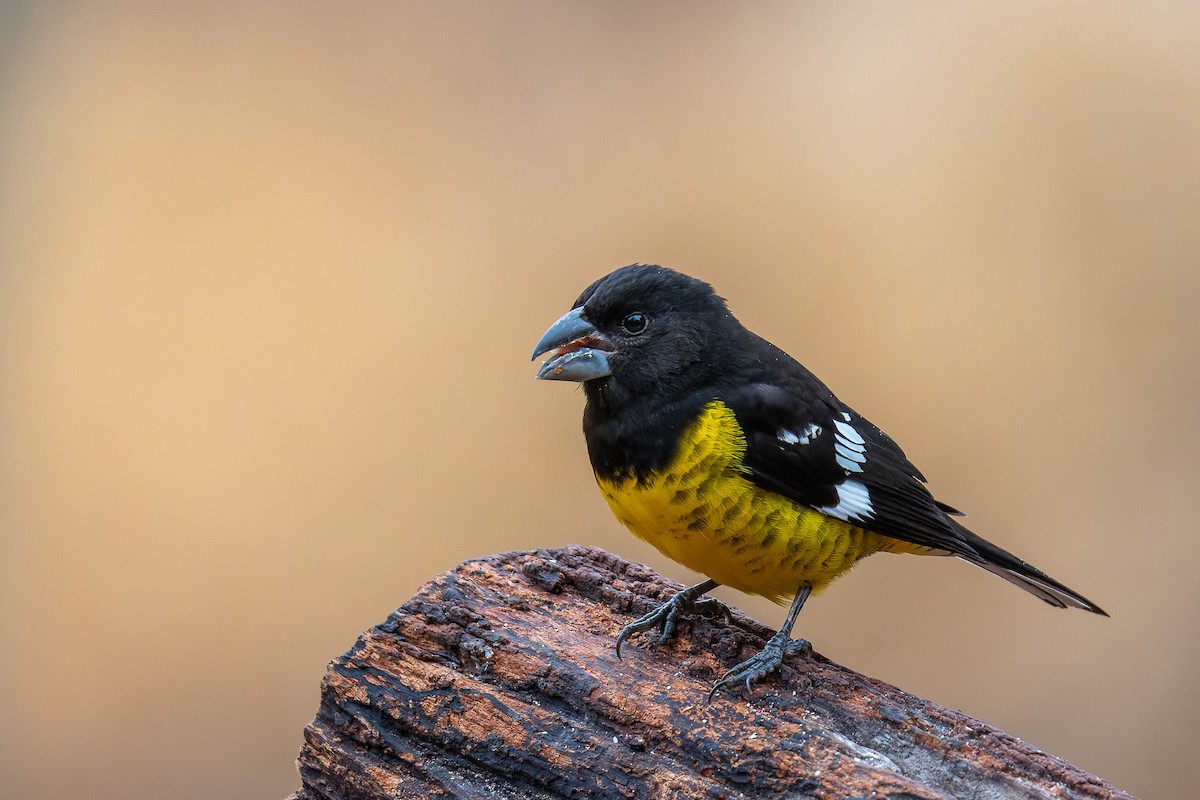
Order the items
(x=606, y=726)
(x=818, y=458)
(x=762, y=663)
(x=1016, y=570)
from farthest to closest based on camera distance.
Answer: (x=1016, y=570)
(x=818, y=458)
(x=762, y=663)
(x=606, y=726)

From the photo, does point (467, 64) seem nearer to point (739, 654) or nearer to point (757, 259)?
point (757, 259)

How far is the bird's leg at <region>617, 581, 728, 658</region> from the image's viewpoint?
Result: 3.43m

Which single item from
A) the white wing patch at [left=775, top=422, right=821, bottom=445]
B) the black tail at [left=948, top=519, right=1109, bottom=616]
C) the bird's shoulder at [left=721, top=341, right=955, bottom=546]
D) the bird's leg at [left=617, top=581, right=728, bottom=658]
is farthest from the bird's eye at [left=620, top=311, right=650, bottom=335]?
the black tail at [left=948, top=519, right=1109, bottom=616]

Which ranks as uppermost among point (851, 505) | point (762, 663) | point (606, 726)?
point (851, 505)

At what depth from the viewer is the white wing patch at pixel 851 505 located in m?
3.39

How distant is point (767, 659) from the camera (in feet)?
10.6

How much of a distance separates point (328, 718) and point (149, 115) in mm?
4092

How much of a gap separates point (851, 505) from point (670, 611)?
0.66 metres

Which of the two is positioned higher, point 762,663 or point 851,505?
point 851,505

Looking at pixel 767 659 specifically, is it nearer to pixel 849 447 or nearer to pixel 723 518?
pixel 723 518

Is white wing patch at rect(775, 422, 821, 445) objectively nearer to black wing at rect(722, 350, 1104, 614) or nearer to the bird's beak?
black wing at rect(722, 350, 1104, 614)

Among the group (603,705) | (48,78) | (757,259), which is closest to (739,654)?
(603,705)

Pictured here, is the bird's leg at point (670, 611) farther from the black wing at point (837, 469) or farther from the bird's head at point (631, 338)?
the bird's head at point (631, 338)

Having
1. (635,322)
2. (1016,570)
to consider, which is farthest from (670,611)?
(1016,570)
